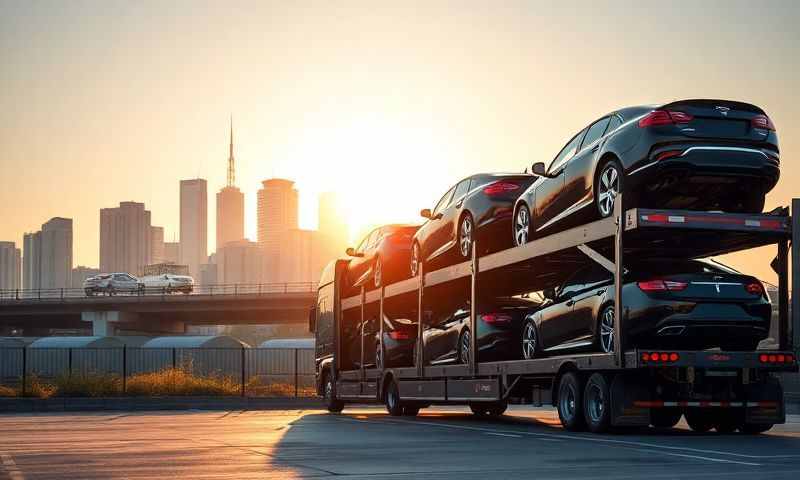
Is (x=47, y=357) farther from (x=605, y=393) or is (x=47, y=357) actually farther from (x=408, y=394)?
(x=605, y=393)

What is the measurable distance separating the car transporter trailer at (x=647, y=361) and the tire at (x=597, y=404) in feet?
0.04

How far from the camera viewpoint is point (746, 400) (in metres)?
14.3

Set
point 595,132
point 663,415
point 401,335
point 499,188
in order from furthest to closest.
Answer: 1. point 401,335
2. point 499,188
3. point 663,415
4. point 595,132

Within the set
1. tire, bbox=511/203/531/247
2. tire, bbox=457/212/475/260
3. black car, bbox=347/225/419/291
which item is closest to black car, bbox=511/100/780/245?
tire, bbox=511/203/531/247

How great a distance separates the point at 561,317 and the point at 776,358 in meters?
2.69

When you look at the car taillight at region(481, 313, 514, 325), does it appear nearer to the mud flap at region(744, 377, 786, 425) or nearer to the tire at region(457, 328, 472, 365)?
the tire at region(457, 328, 472, 365)

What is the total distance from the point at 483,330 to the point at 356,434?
8.55ft

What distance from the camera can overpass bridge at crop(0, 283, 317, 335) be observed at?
272ft

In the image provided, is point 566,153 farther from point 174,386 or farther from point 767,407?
point 174,386

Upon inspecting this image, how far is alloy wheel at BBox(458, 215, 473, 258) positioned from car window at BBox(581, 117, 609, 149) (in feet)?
11.1

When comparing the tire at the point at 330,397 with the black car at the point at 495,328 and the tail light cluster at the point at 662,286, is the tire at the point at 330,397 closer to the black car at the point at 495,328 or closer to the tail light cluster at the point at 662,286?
the black car at the point at 495,328

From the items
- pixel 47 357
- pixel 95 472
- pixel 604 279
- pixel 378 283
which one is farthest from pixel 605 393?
pixel 47 357

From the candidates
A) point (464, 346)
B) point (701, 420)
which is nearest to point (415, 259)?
point (464, 346)

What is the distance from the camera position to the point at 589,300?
47.2 ft
